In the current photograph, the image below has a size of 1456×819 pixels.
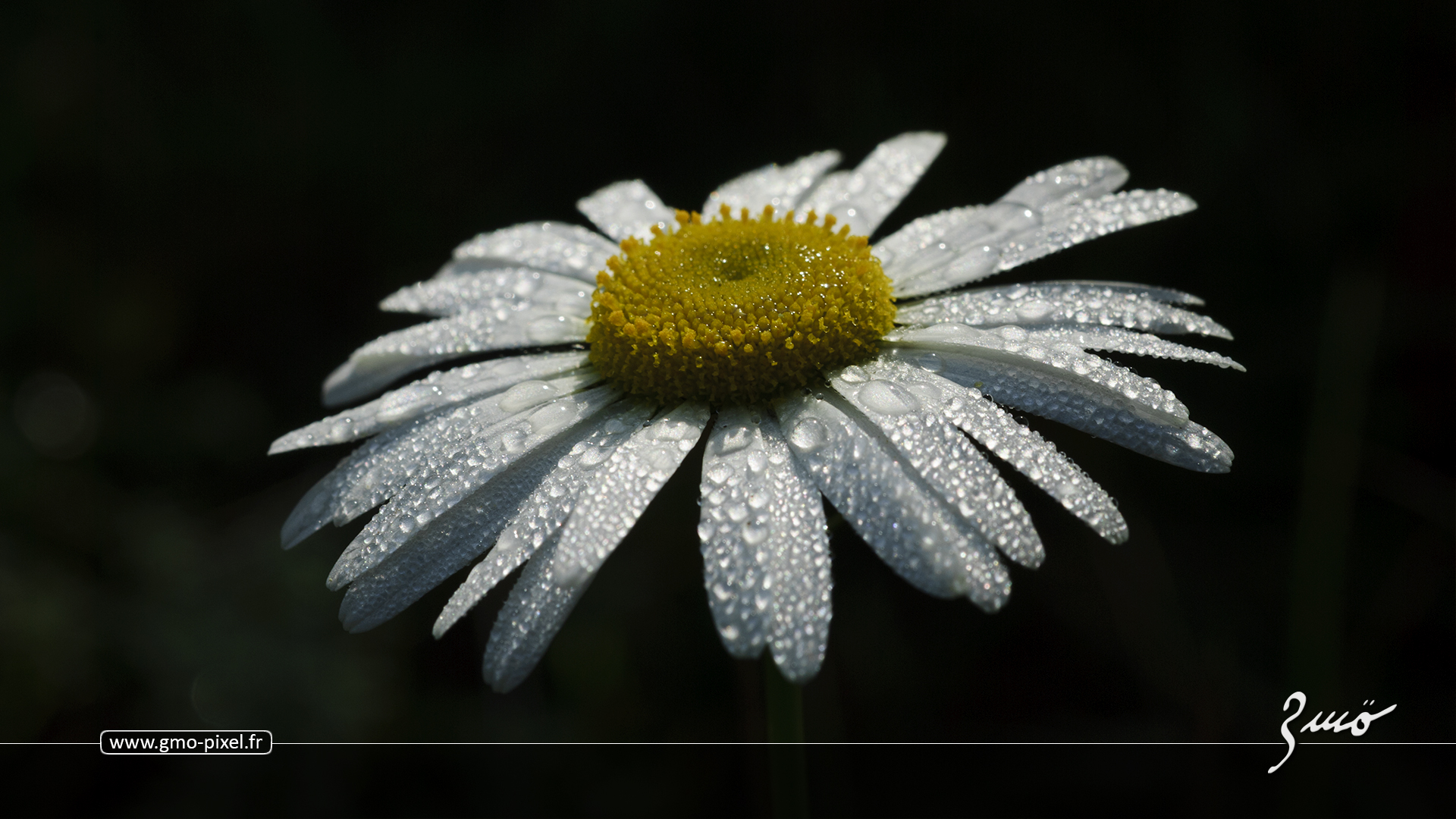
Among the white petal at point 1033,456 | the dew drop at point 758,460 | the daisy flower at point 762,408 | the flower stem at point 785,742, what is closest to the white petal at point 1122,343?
the daisy flower at point 762,408

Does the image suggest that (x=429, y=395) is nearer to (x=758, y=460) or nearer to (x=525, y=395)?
(x=525, y=395)

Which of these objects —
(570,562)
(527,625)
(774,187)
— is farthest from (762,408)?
(774,187)

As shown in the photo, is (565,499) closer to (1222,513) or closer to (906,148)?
(906,148)

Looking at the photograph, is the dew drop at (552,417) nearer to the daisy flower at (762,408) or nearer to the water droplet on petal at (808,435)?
the daisy flower at (762,408)

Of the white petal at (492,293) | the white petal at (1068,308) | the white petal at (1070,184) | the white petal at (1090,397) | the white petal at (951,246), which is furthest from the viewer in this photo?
the white petal at (492,293)

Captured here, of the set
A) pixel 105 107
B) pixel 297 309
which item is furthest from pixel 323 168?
pixel 105 107
